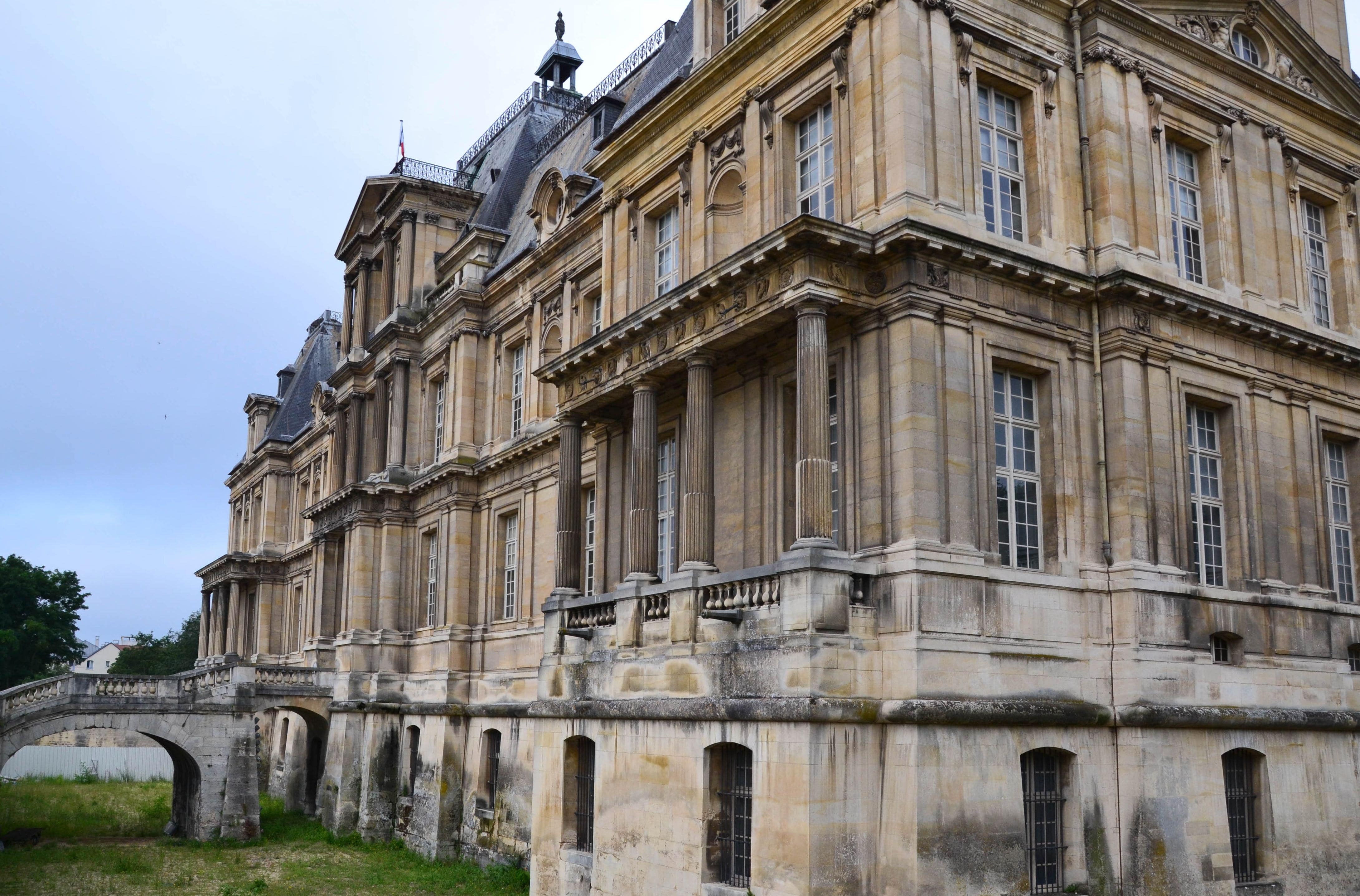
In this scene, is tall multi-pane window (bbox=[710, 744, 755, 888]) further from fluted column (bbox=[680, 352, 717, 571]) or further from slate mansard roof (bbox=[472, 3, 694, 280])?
slate mansard roof (bbox=[472, 3, 694, 280])

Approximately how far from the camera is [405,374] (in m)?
33.2

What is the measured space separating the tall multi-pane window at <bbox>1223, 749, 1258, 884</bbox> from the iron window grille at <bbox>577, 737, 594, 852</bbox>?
8903 millimetres

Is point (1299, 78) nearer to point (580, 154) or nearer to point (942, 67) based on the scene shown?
point (942, 67)

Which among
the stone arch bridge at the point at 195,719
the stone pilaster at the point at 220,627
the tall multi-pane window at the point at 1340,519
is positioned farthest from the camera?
the stone pilaster at the point at 220,627

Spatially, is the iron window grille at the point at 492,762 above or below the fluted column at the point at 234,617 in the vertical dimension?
below

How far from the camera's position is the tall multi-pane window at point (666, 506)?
19188 mm

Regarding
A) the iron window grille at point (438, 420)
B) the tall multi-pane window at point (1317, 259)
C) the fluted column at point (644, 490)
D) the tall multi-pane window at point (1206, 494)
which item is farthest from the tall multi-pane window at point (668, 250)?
the iron window grille at point (438, 420)

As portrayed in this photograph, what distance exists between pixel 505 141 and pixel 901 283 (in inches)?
968

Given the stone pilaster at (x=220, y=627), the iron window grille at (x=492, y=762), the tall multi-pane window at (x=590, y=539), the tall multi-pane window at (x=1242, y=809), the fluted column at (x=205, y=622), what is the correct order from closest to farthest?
1. the tall multi-pane window at (x=1242, y=809)
2. the tall multi-pane window at (x=590, y=539)
3. the iron window grille at (x=492, y=762)
4. the stone pilaster at (x=220, y=627)
5. the fluted column at (x=205, y=622)

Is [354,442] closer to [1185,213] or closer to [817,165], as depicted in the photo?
[817,165]

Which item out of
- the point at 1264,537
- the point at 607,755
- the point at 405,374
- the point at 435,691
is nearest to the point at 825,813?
the point at 607,755

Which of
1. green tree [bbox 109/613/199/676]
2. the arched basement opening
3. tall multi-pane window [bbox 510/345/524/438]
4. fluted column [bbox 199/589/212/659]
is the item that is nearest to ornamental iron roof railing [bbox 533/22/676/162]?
tall multi-pane window [bbox 510/345/524/438]

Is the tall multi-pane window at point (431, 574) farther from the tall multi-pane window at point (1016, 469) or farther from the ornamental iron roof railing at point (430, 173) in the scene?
the tall multi-pane window at point (1016, 469)

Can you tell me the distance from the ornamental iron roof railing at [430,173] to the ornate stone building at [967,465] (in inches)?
609
